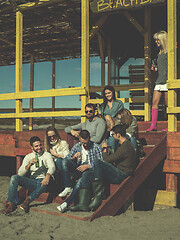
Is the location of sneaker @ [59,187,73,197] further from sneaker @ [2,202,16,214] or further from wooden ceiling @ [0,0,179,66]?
wooden ceiling @ [0,0,179,66]

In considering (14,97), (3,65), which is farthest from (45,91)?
(3,65)

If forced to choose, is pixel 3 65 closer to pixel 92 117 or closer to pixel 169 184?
pixel 92 117

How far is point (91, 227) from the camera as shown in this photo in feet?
12.0

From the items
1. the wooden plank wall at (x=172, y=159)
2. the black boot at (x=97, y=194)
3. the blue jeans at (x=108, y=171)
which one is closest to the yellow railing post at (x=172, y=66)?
the wooden plank wall at (x=172, y=159)

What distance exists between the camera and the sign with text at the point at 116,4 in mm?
5742

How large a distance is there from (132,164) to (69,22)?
5.84m

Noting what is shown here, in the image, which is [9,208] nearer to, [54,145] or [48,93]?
[54,145]

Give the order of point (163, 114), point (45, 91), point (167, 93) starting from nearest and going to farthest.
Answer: point (167, 93)
point (45, 91)
point (163, 114)

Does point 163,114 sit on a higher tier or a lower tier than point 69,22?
lower

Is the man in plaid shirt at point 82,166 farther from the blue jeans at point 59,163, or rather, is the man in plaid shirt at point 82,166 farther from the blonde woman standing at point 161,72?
the blonde woman standing at point 161,72

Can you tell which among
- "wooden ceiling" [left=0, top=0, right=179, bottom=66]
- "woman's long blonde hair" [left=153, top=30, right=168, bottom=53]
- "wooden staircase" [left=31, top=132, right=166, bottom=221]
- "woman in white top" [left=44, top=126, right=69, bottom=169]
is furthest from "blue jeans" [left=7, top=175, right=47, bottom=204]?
"wooden ceiling" [left=0, top=0, right=179, bottom=66]

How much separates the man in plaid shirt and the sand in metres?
0.46

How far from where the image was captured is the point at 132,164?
13.9ft

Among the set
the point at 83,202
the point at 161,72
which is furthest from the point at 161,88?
the point at 83,202
